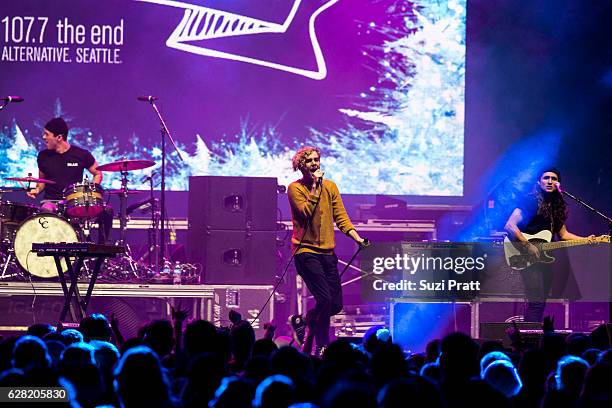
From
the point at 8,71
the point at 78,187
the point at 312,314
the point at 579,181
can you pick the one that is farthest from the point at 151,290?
the point at 579,181

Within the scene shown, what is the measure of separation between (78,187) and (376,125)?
14.2ft

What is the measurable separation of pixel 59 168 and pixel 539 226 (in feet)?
18.7

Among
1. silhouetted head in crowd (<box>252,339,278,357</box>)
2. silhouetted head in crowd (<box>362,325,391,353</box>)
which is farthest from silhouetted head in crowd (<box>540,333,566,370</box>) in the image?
silhouetted head in crowd (<box>252,339,278,357</box>)

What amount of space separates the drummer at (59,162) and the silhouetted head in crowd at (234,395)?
835 centimetres

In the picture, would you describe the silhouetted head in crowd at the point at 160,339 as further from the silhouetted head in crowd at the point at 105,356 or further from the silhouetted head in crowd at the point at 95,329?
the silhouetted head in crowd at the point at 95,329

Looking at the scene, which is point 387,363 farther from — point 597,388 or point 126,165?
point 126,165

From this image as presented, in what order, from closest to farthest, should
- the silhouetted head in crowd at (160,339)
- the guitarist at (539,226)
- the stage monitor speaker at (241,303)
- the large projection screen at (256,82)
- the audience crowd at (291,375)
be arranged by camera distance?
the audience crowd at (291,375), the silhouetted head in crowd at (160,339), the guitarist at (539,226), the stage monitor speaker at (241,303), the large projection screen at (256,82)

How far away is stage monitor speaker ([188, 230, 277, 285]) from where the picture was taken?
1045 centimetres

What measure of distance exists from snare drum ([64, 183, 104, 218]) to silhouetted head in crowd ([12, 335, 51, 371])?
20.5 ft

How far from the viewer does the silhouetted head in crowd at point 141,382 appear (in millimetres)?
3154

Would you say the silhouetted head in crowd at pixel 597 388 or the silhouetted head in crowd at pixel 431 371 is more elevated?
the silhouetted head in crowd at pixel 597 388

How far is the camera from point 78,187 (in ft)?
34.2

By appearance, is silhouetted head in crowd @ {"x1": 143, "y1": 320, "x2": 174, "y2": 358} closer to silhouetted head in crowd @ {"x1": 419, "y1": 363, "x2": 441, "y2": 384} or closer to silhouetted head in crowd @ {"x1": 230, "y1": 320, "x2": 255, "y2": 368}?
silhouetted head in crowd @ {"x1": 230, "y1": 320, "x2": 255, "y2": 368}

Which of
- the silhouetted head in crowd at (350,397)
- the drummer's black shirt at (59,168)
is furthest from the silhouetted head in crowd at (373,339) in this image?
the drummer's black shirt at (59,168)
